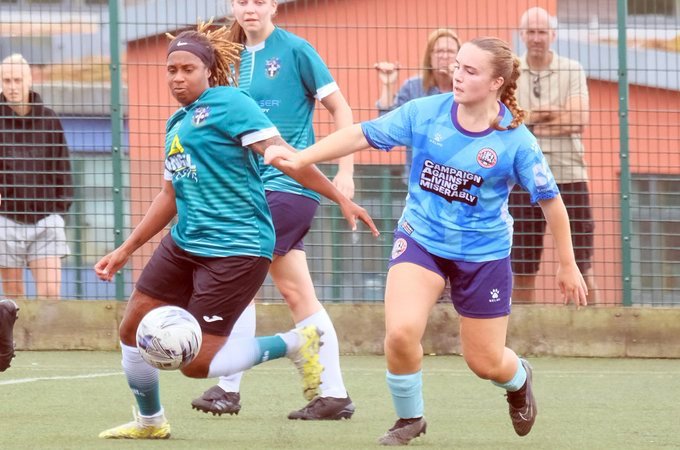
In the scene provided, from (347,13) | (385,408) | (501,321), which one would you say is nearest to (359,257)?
(347,13)

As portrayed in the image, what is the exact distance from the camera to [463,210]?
684cm


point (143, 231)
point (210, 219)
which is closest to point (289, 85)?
point (143, 231)

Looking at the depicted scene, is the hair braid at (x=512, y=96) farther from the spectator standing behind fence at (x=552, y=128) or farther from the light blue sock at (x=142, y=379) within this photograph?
the spectator standing behind fence at (x=552, y=128)

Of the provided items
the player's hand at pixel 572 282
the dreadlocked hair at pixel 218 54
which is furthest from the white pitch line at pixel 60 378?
the player's hand at pixel 572 282

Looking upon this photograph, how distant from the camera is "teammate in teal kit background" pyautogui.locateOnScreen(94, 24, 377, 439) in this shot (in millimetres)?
6703

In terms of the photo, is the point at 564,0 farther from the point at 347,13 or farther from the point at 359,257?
the point at 359,257

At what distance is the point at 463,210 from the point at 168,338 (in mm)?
1446

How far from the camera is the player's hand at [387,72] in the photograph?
1076 cm

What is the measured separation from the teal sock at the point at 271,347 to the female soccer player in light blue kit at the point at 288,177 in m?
0.82

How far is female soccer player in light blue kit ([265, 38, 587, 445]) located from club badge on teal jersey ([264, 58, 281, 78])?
129cm

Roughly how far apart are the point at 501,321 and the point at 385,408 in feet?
4.90

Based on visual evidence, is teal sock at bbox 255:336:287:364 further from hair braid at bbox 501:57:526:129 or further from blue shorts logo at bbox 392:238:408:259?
hair braid at bbox 501:57:526:129

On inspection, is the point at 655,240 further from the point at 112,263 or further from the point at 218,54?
the point at 112,263

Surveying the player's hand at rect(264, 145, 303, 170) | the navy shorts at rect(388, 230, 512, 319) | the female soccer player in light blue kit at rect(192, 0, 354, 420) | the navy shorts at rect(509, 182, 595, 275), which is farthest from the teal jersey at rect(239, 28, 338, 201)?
the navy shorts at rect(509, 182, 595, 275)
